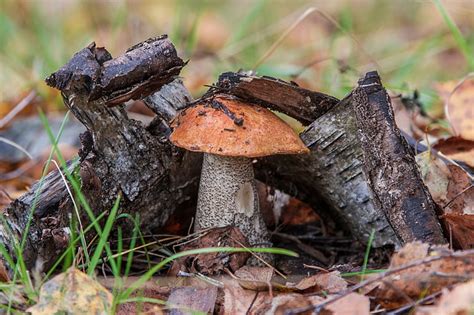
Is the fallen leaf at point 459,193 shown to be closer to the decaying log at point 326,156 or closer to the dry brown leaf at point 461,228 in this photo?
the dry brown leaf at point 461,228

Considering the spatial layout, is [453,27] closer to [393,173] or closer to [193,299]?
[393,173]

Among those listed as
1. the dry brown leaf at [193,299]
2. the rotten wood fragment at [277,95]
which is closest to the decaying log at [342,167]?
the rotten wood fragment at [277,95]

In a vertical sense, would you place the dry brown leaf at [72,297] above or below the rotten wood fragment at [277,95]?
below

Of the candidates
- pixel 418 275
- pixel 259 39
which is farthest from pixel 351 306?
pixel 259 39

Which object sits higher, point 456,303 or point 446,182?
point 446,182

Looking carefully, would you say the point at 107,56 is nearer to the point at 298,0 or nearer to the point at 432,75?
the point at 432,75

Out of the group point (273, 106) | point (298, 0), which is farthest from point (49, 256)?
point (298, 0)

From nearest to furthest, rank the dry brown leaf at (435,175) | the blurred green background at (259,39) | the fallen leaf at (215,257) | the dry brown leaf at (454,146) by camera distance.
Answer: the fallen leaf at (215,257) < the dry brown leaf at (435,175) < the dry brown leaf at (454,146) < the blurred green background at (259,39)
